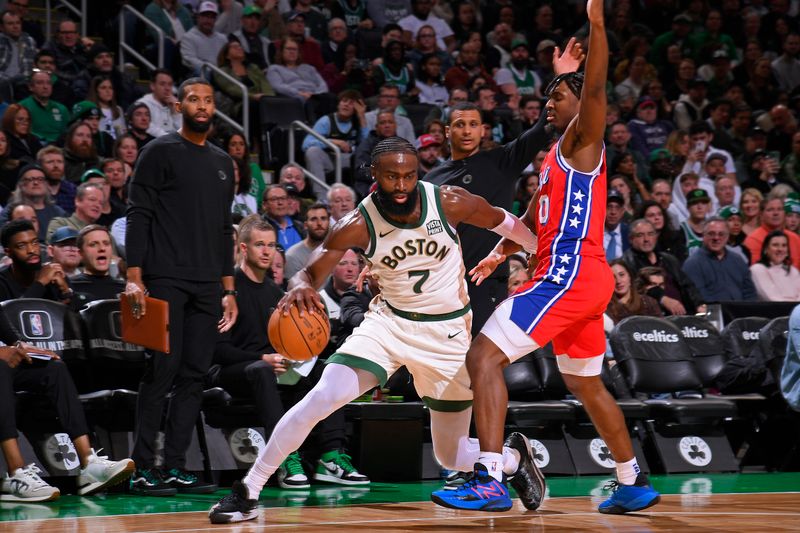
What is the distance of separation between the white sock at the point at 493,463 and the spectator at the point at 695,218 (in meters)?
7.41

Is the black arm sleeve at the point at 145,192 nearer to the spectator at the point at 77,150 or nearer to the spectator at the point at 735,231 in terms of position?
the spectator at the point at 77,150

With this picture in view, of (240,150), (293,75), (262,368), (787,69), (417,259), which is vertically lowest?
(262,368)

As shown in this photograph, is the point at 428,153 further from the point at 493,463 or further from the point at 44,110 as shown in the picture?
the point at 493,463

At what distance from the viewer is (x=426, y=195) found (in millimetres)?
5547

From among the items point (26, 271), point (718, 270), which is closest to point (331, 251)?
point (26, 271)

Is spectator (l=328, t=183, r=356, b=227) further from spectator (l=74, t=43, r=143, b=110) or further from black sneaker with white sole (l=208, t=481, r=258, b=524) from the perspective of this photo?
black sneaker with white sole (l=208, t=481, r=258, b=524)

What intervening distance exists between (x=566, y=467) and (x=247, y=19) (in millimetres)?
7375

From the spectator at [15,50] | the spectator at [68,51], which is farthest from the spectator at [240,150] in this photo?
the spectator at [15,50]

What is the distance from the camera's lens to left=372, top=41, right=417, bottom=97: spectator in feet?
45.9

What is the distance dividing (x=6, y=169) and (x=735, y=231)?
23.7 ft

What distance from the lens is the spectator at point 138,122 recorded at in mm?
10828

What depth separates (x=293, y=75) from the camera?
531 inches

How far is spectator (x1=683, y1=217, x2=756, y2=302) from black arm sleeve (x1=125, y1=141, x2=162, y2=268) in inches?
233

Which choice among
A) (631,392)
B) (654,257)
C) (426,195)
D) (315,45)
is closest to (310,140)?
(315,45)
